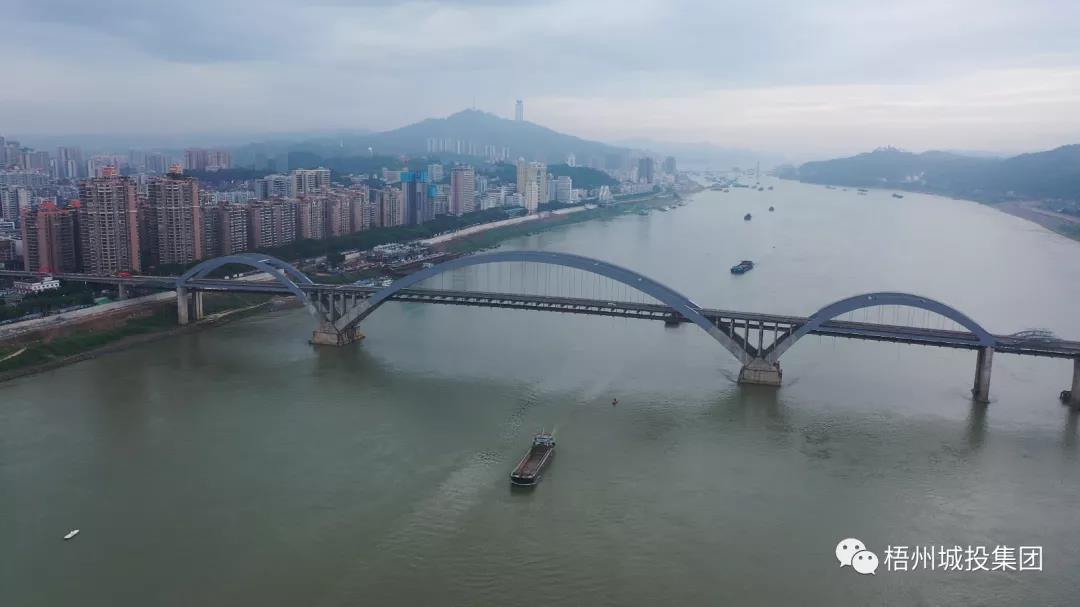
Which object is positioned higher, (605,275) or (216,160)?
Answer: (216,160)

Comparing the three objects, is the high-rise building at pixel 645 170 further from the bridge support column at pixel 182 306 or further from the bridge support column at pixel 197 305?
the bridge support column at pixel 182 306

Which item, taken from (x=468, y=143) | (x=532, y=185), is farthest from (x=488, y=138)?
(x=532, y=185)

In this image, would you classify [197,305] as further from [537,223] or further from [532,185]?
[532,185]

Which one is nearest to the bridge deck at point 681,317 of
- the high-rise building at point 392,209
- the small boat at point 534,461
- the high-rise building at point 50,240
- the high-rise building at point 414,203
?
the high-rise building at point 50,240

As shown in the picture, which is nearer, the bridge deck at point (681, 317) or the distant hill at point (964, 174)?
the bridge deck at point (681, 317)

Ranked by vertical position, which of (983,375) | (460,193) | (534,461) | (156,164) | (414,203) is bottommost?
(534,461)
